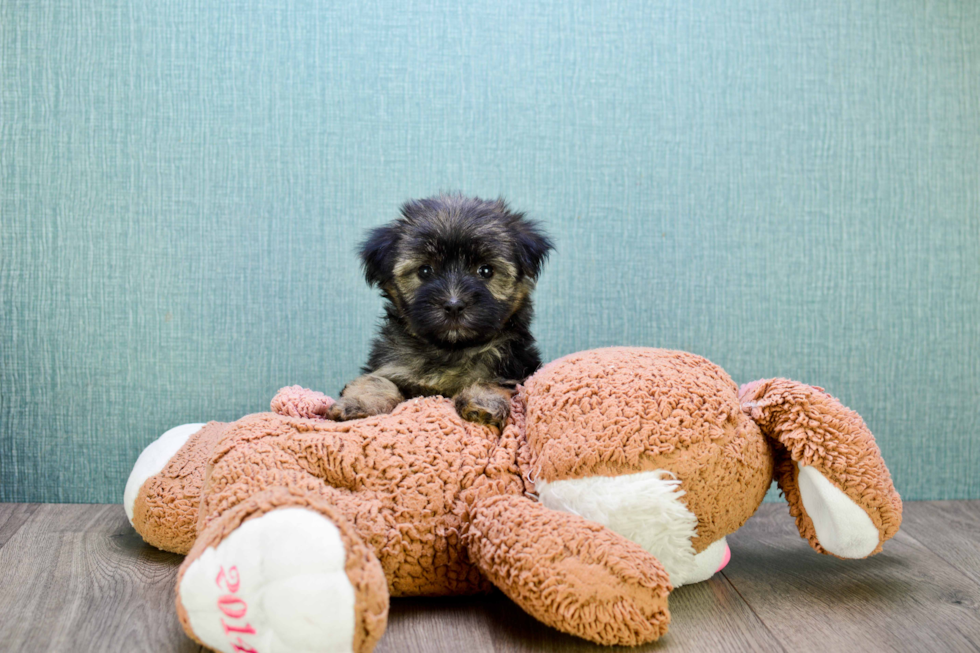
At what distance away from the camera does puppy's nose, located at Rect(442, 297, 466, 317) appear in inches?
75.5

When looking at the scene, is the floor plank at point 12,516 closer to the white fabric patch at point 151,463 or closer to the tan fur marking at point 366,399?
the white fabric patch at point 151,463

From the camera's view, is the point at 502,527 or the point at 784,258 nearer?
the point at 502,527

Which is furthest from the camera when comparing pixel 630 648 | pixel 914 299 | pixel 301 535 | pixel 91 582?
pixel 914 299

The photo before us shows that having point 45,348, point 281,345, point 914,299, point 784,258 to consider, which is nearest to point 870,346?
point 914,299

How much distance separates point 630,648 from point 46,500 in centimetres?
231

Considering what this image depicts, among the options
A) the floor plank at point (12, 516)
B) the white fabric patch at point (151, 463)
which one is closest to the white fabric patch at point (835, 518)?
the white fabric patch at point (151, 463)

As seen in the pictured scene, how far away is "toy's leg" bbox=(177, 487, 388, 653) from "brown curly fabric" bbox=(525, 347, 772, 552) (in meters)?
0.53

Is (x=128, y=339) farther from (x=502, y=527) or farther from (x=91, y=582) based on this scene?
(x=502, y=527)

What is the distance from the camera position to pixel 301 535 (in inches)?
48.4

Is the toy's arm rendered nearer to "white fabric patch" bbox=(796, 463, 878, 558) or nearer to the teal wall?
"white fabric patch" bbox=(796, 463, 878, 558)

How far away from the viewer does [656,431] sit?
160 cm

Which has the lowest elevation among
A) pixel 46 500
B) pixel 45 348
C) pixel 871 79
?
pixel 46 500

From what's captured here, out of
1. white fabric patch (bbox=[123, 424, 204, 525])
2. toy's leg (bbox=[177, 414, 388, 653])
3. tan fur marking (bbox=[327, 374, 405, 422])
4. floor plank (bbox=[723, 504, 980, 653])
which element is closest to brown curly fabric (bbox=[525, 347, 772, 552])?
floor plank (bbox=[723, 504, 980, 653])

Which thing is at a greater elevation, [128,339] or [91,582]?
[128,339]
